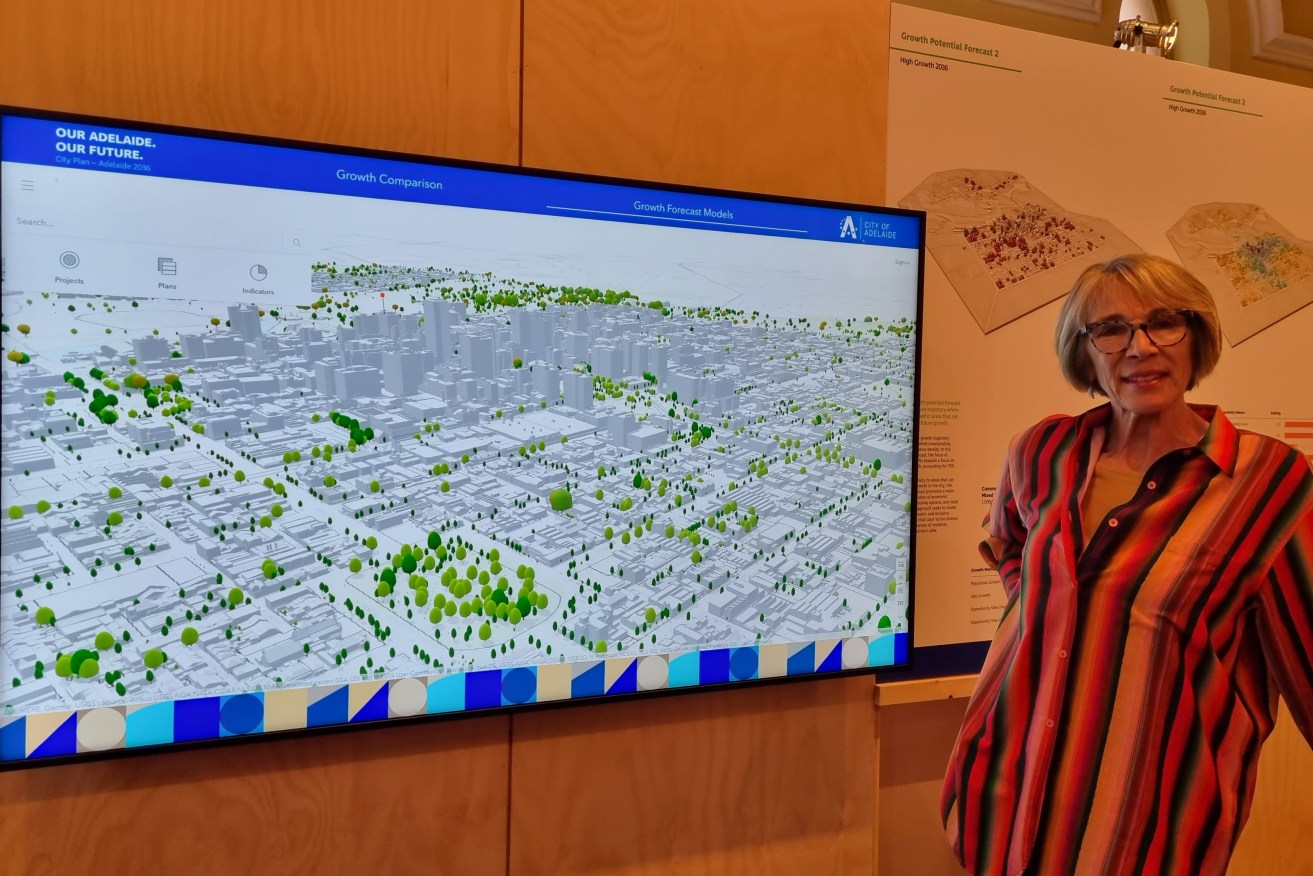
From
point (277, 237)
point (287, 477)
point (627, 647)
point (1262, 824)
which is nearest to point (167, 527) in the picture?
point (287, 477)

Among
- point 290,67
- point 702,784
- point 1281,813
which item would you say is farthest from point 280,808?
point 1281,813

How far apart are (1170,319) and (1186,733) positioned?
67 centimetres

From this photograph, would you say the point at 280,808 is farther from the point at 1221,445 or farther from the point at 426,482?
the point at 1221,445

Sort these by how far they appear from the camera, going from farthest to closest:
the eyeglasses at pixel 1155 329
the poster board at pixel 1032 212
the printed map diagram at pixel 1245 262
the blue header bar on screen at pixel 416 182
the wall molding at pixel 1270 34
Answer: the wall molding at pixel 1270 34 → the printed map diagram at pixel 1245 262 → the poster board at pixel 1032 212 → the eyeglasses at pixel 1155 329 → the blue header bar on screen at pixel 416 182

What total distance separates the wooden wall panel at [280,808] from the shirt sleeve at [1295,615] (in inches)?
52.0

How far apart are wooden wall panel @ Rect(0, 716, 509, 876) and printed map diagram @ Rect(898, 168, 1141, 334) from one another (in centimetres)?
151

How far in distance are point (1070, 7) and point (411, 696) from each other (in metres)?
2.60

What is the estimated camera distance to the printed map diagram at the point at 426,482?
118cm

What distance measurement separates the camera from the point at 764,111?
5.43ft

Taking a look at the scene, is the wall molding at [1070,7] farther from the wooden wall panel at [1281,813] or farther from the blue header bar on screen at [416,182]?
the wooden wall panel at [1281,813]

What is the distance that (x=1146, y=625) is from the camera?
1.22 metres

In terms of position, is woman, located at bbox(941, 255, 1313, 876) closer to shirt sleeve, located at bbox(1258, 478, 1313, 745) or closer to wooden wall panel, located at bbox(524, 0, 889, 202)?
shirt sleeve, located at bbox(1258, 478, 1313, 745)

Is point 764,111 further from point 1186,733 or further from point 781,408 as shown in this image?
point 1186,733

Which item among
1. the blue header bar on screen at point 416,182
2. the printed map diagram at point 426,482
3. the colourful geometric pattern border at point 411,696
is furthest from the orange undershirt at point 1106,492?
the blue header bar on screen at point 416,182
